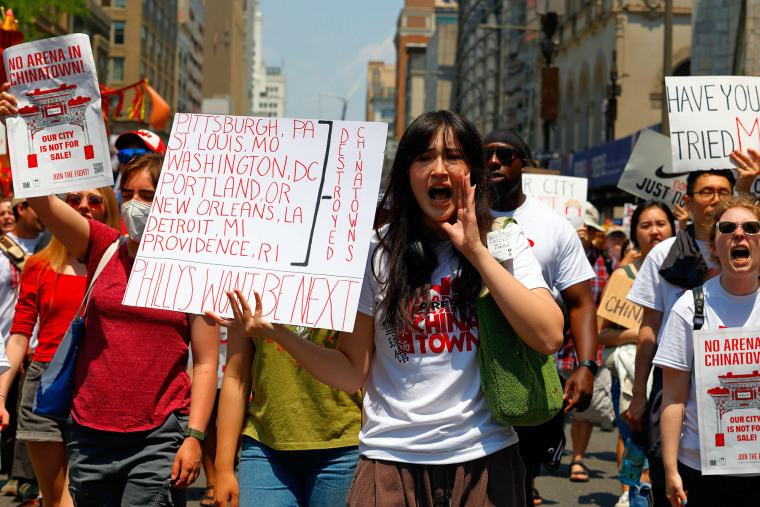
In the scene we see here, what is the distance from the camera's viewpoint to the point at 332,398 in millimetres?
3865

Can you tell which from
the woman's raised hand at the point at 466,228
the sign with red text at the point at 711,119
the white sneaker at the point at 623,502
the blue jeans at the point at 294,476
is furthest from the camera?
the white sneaker at the point at 623,502

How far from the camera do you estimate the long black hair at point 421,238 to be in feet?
10.3

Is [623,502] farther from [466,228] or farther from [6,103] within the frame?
[6,103]

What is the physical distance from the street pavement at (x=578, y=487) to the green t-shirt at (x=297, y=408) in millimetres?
3847

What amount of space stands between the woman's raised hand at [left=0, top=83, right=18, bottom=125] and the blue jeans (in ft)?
5.38

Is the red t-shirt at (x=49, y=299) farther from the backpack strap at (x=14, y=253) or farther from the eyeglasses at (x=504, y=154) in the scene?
the eyeglasses at (x=504, y=154)

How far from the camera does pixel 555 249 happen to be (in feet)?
15.4

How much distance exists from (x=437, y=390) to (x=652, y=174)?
252 inches

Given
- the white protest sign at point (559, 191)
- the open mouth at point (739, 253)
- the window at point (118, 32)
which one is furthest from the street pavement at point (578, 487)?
the window at point (118, 32)

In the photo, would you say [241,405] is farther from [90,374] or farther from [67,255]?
[67,255]

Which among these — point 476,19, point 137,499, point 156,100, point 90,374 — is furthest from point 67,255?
point 476,19

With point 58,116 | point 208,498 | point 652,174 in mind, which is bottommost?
point 208,498

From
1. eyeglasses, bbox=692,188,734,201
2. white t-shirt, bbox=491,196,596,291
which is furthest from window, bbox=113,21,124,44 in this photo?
white t-shirt, bbox=491,196,596,291

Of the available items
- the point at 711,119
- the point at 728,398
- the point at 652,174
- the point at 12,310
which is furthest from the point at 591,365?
the point at 652,174
